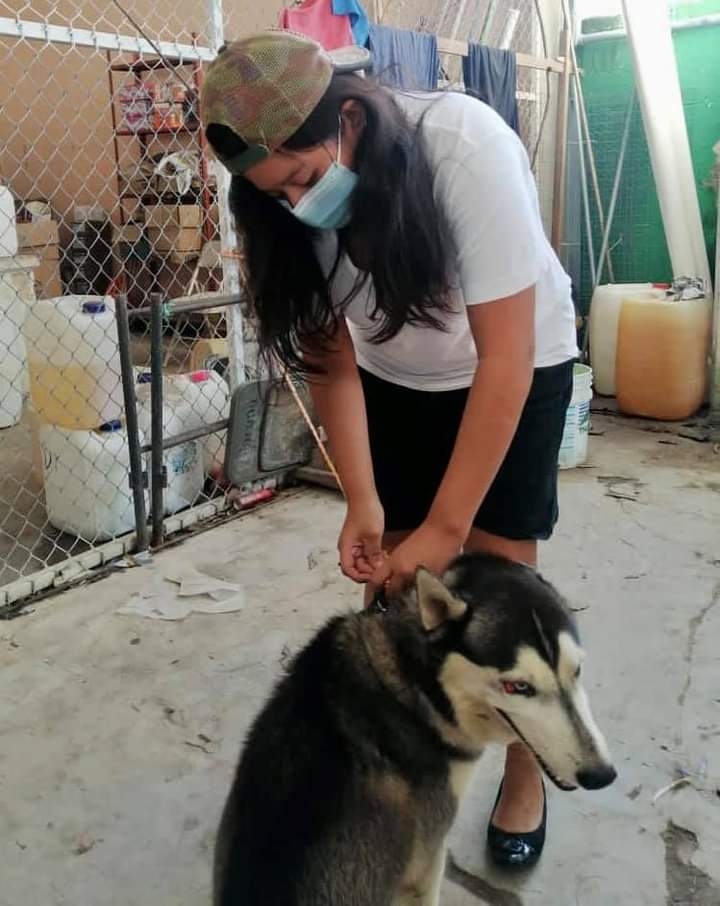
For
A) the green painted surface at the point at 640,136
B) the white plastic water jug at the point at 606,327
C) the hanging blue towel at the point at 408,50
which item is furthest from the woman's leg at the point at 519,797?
the green painted surface at the point at 640,136

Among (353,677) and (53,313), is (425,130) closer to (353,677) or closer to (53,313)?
(353,677)

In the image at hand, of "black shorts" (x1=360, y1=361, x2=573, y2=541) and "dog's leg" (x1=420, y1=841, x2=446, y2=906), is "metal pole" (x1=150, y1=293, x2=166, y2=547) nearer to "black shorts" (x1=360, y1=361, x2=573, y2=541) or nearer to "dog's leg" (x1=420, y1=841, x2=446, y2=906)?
"black shorts" (x1=360, y1=361, x2=573, y2=541)

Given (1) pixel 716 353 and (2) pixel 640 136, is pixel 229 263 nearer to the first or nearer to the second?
(1) pixel 716 353

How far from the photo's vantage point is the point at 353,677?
4.41 ft

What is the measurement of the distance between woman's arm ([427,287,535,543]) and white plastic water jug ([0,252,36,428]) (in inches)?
153

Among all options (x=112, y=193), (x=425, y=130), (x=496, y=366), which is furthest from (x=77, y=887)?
(x=112, y=193)

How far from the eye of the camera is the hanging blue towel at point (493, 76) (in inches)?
163

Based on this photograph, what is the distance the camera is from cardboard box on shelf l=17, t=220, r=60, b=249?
5.95 m

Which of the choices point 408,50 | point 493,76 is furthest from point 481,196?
point 493,76

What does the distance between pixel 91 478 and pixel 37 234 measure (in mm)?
3546

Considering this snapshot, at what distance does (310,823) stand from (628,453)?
333cm

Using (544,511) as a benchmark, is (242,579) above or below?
below

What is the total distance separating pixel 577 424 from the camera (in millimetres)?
3932

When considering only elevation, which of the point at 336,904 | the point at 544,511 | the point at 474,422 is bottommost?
the point at 336,904
